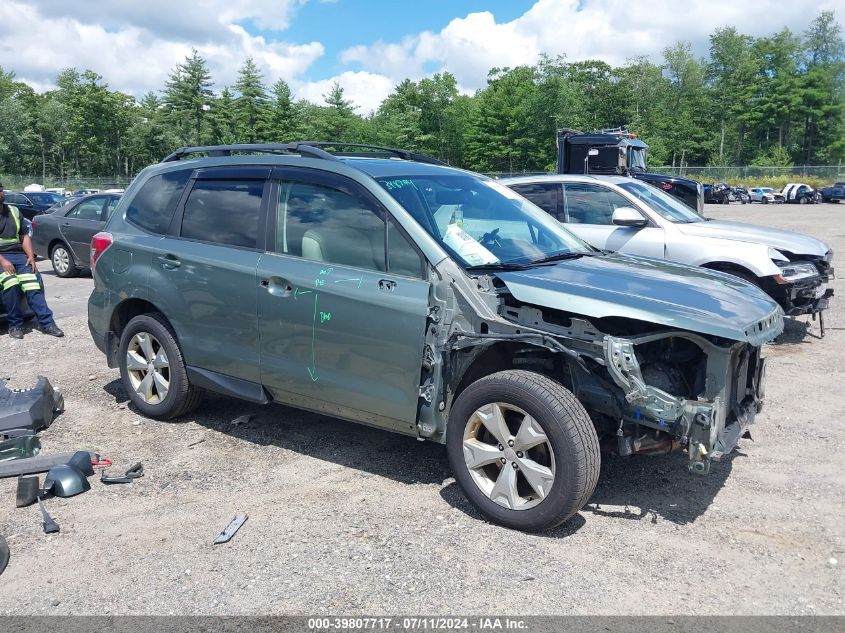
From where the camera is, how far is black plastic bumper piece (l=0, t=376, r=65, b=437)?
5160 mm

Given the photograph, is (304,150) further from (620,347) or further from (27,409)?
(27,409)

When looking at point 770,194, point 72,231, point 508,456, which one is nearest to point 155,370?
point 508,456

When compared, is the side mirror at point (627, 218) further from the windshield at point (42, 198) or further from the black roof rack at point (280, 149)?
the windshield at point (42, 198)

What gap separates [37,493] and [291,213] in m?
2.28

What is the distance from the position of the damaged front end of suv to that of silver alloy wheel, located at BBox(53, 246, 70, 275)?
1229cm

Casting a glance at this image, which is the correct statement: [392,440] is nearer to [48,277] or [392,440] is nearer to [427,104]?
[48,277]

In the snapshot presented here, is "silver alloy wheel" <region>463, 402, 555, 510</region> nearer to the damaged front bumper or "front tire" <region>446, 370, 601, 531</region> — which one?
"front tire" <region>446, 370, 601, 531</region>

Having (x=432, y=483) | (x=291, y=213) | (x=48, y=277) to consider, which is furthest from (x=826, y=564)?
(x=48, y=277)

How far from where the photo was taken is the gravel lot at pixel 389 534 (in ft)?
10.6

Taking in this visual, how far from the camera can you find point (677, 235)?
26.7ft

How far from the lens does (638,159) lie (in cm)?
1897

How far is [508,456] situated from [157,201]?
3.53 metres

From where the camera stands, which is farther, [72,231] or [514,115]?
[514,115]

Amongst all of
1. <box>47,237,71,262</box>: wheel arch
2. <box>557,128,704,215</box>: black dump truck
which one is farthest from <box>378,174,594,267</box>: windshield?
<box>557,128,704,215</box>: black dump truck
